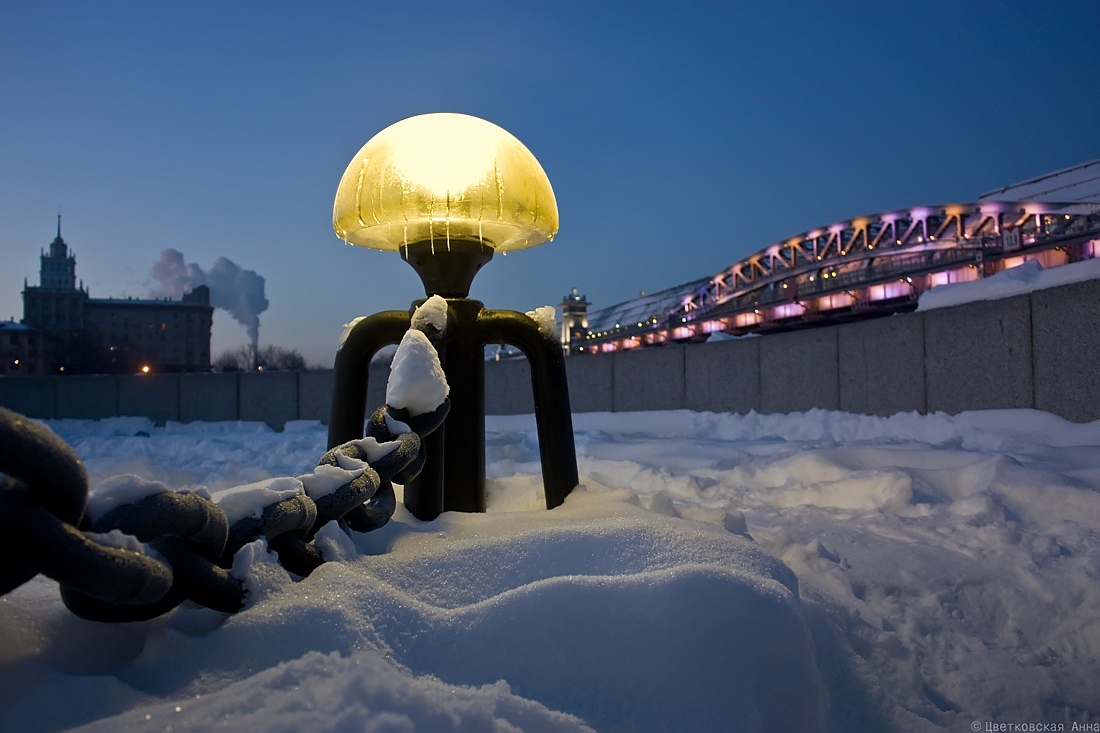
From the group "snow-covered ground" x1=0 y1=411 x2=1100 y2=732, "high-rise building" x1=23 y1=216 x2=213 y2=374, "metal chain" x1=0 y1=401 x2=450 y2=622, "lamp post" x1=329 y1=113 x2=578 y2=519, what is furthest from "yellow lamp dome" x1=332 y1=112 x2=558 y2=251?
"high-rise building" x1=23 y1=216 x2=213 y2=374

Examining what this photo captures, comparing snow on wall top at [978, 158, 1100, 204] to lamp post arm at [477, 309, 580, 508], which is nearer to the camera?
lamp post arm at [477, 309, 580, 508]

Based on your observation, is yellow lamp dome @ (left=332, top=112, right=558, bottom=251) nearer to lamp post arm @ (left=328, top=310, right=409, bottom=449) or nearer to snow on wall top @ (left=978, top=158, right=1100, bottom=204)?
lamp post arm @ (left=328, top=310, right=409, bottom=449)

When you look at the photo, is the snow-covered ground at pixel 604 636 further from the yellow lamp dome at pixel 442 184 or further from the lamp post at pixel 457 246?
the yellow lamp dome at pixel 442 184

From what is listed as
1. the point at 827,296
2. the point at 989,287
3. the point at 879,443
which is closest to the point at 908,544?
the point at 879,443

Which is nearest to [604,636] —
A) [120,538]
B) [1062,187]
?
[120,538]

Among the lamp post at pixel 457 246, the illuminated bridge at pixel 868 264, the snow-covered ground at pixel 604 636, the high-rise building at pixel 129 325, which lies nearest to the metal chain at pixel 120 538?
the snow-covered ground at pixel 604 636

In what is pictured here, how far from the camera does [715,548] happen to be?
4.48 feet

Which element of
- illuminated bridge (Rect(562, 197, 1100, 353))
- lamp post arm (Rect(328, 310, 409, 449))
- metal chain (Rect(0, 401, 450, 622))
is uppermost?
illuminated bridge (Rect(562, 197, 1100, 353))

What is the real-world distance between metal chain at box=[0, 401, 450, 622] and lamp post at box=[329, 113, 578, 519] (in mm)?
1233

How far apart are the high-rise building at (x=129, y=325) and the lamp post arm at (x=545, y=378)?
78428 millimetres

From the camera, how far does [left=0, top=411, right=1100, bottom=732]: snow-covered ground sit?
827 millimetres

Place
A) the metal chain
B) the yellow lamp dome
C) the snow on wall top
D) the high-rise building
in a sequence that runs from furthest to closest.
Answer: the high-rise building, the snow on wall top, the yellow lamp dome, the metal chain

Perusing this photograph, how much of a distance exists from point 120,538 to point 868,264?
4793 centimetres

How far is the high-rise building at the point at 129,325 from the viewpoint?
72312 mm
